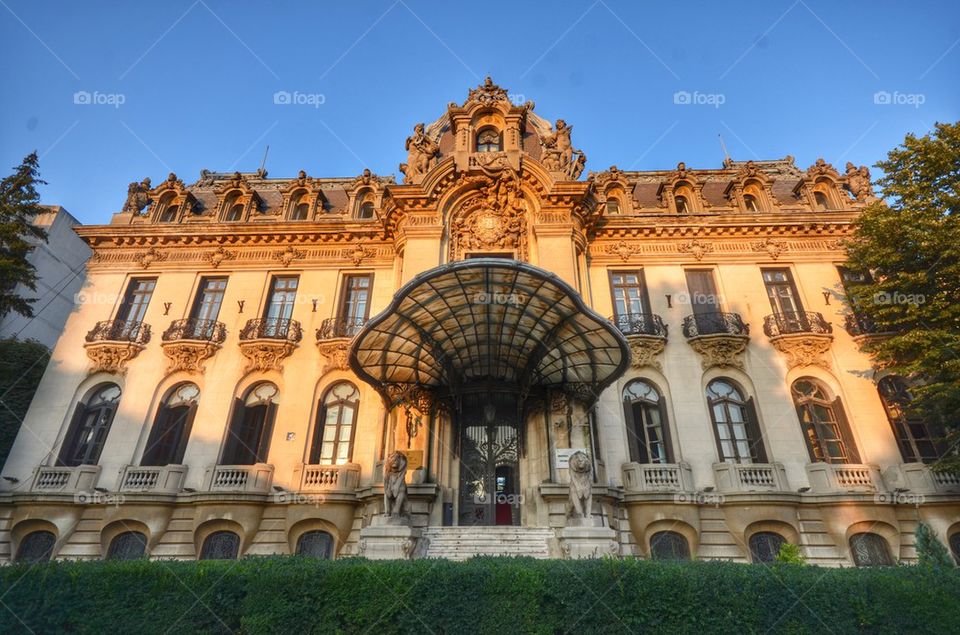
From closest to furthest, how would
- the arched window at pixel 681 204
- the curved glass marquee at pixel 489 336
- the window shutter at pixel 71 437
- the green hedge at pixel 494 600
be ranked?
1. the green hedge at pixel 494 600
2. the curved glass marquee at pixel 489 336
3. the window shutter at pixel 71 437
4. the arched window at pixel 681 204

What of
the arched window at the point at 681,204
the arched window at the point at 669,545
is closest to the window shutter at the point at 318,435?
the arched window at the point at 669,545

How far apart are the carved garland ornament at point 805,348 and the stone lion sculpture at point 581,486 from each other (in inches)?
412

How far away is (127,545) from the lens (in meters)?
15.5

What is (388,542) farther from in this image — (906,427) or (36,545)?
(906,427)

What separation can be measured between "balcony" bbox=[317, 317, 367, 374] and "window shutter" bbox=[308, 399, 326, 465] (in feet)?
4.78

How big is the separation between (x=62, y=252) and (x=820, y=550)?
35424mm

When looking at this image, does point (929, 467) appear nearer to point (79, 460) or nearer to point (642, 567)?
point (642, 567)

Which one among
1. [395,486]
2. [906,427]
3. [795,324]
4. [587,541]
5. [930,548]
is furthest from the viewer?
[795,324]

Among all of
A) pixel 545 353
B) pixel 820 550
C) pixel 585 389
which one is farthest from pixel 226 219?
pixel 820 550

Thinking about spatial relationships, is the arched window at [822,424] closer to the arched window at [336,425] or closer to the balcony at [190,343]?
the arched window at [336,425]

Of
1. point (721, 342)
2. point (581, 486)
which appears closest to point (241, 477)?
point (581, 486)

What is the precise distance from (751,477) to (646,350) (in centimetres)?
547

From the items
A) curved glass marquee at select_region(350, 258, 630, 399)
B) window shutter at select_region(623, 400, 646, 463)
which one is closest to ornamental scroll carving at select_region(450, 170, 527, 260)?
curved glass marquee at select_region(350, 258, 630, 399)

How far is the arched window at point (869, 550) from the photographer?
575 inches
